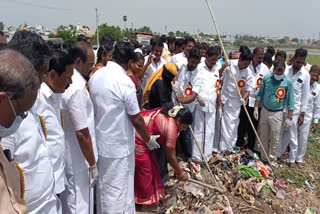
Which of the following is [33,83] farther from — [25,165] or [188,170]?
[188,170]

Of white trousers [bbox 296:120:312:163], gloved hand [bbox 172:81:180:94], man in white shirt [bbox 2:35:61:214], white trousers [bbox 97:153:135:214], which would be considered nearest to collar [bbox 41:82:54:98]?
man in white shirt [bbox 2:35:61:214]

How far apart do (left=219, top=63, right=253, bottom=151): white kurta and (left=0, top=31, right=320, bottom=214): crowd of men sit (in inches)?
0.7

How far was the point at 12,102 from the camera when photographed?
1.11 m

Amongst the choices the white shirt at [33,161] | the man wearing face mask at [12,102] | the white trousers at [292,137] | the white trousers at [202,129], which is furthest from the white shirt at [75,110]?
the white trousers at [292,137]

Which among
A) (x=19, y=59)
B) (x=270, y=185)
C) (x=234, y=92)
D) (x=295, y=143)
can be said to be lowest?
(x=270, y=185)

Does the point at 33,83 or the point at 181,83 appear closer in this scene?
the point at 33,83

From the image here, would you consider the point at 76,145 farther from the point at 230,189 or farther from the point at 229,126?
the point at 229,126

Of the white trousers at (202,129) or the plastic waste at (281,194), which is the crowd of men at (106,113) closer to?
the white trousers at (202,129)

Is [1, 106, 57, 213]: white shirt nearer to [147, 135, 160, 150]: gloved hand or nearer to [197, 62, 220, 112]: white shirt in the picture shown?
[147, 135, 160, 150]: gloved hand

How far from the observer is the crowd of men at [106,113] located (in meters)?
1.25

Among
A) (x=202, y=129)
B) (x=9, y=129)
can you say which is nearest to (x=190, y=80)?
(x=202, y=129)

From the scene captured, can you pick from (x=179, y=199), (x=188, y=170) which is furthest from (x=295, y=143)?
(x=179, y=199)

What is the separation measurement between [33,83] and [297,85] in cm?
508

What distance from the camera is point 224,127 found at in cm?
545
